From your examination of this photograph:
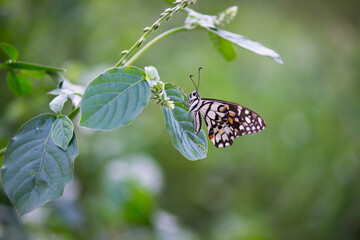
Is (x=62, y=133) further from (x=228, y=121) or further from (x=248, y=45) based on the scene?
(x=228, y=121)

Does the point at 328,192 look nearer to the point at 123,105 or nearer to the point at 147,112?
the point at 147,112

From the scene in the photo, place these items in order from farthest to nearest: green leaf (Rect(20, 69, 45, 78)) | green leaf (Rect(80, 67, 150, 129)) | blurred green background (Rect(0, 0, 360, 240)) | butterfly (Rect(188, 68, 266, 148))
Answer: blurred green background (Rect(0, 0, 360, 240))
butterfly (Rect(188, 68, 266, 148))
green leaf (Rect(20, 69, 45, 78))
green leaf (Rect(80, 67, 150, 129))

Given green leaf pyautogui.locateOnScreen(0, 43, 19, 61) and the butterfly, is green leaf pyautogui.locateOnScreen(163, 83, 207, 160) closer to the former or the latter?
→ the butterfly

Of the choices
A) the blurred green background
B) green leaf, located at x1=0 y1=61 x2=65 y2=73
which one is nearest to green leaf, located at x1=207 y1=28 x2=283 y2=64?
green leaf, located at x1=0 y1=61 x2=65 y2=73

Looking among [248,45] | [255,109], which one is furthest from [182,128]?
[255,109]

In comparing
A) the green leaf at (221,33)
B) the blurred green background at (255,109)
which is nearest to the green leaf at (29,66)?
the green leaf at (221,33)

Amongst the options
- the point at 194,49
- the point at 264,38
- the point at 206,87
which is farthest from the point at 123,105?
the point at 264,38
